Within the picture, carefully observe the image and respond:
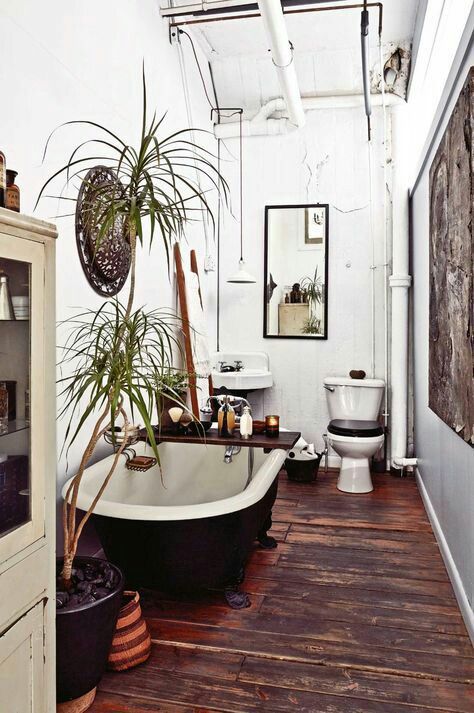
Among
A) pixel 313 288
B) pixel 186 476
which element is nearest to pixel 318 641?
pixel 186 476

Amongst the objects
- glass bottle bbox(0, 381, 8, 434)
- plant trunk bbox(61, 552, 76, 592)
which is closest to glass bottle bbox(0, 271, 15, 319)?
glass bottle bbox(0, 381, 8, 434)

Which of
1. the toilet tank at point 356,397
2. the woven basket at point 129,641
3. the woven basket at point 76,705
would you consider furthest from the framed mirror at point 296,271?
the woven basket at point 76,705

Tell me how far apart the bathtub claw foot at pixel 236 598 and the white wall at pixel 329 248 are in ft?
8.04

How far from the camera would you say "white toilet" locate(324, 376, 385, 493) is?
152 inches

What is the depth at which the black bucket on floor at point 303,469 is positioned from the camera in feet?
13.6

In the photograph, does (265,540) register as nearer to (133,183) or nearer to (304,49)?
(133,183)

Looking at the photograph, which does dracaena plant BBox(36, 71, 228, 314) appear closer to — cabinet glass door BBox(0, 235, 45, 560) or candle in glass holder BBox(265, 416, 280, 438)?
cabinet glass door BBox(0, 235, 45, 560)

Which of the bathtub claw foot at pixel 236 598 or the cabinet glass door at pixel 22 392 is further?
the bathtub claw foot at pixel 236 598

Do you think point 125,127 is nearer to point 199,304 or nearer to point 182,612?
point 199,304

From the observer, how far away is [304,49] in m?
4.23

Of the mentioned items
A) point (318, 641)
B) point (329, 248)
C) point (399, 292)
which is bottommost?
point (318, 641)

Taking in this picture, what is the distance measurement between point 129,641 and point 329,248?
3.52 m

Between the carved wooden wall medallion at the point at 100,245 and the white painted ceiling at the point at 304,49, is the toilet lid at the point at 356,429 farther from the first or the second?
the white painted ceiling at the point at 304,49

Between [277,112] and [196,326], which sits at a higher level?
[277,112]
